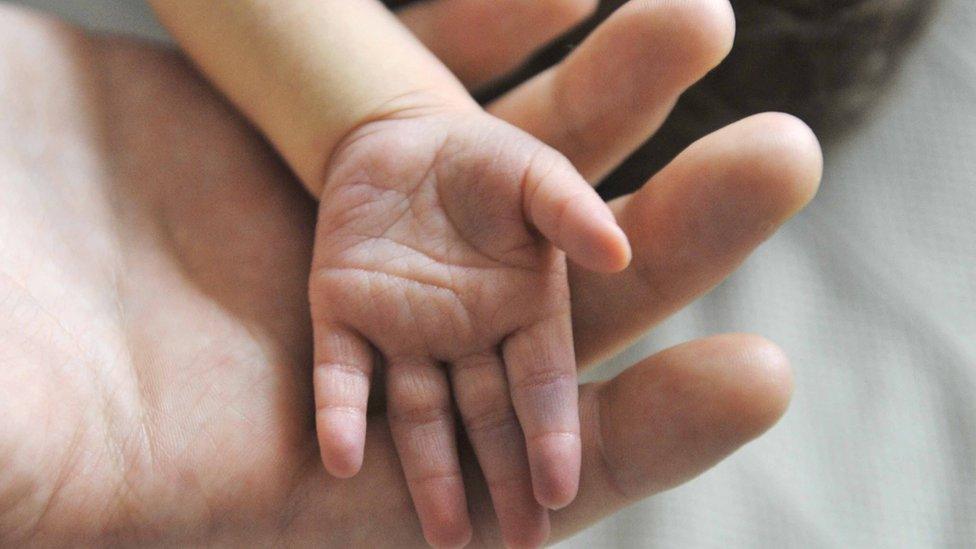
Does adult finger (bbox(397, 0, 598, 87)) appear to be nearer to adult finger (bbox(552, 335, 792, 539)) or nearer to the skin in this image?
the skin

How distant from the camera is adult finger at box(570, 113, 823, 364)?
50cm

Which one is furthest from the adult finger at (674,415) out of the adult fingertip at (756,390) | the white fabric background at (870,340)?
the white fabric background at (870,340)

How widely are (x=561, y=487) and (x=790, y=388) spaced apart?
130mm

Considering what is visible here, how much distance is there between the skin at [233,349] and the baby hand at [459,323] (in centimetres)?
3

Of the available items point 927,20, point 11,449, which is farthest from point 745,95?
point 11,449

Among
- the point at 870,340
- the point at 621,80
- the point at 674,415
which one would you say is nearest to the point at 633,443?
the point at 674,415

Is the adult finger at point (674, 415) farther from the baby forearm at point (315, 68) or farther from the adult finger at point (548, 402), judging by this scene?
the baby forearm at point (315, 68)

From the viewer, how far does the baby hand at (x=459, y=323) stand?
51 centimetres

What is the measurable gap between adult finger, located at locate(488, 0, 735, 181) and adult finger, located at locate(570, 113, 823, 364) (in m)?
0.06

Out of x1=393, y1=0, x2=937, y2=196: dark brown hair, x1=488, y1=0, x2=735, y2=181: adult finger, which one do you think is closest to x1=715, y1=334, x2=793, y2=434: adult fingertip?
x1=488, y1=0, x2=735, y2=181: adult finger

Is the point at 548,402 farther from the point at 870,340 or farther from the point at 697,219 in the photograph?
the point at 870,340

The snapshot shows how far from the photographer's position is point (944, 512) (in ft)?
2.21

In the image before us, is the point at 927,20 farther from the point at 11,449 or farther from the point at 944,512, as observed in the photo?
the point at 11,449

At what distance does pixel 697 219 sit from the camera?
52cm
